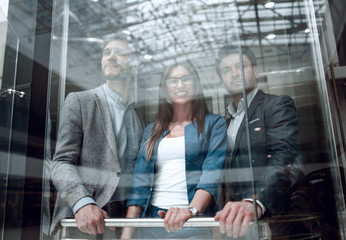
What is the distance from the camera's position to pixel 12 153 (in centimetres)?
213

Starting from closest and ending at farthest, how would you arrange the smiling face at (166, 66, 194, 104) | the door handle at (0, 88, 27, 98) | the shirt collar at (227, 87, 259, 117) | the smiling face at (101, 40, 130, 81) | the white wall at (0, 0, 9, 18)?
Answer: the shirt collar at (227, 87, 259, 117), the smiling face at (166, 66, 194, 104), the smiling face at (101, 40, 130, 81), the door handle at (0, 88, 27, 98), the white wall at (0, 0, 9, 18)

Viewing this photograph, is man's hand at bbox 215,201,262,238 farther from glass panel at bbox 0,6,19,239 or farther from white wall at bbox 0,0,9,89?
white wall at bbox 0,0,9,89

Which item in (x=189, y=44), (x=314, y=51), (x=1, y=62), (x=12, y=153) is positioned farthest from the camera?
(x=1, y=62)

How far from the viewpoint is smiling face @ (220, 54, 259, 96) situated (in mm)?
1825

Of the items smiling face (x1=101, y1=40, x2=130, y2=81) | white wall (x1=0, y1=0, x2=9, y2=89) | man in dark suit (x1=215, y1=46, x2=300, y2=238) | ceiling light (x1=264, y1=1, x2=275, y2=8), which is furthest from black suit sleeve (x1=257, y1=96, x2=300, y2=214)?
white wall (x1=0, y1=0, x2=9, y2=89)

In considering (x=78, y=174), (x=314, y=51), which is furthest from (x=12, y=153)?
(x=314, y=51)

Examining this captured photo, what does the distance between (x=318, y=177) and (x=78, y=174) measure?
1287 millimetres

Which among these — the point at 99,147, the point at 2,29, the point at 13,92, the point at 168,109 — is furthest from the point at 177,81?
the point at 2,29

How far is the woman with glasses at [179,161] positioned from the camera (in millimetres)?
1699

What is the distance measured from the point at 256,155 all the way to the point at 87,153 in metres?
0.96

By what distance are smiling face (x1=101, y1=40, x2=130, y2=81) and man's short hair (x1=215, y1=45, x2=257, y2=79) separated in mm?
556

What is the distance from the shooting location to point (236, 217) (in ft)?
5.25

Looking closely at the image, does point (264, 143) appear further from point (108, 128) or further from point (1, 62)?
point (1, 62)

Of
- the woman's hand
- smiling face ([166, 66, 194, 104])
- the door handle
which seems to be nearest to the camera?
the woman's hand
